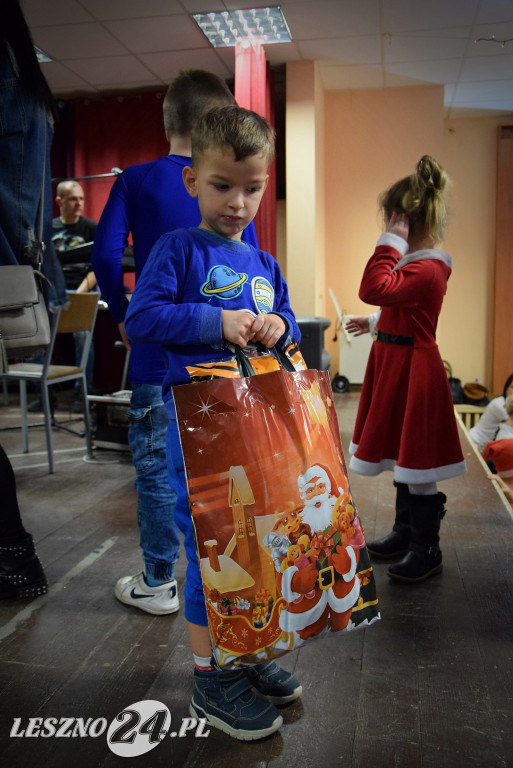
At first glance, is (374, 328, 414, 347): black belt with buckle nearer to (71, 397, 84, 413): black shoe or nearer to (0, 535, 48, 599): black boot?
(0, 535, 48, 599): black boot

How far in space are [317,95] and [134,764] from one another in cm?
519

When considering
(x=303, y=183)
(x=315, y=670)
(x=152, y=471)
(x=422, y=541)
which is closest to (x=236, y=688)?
(x=315, y=670)

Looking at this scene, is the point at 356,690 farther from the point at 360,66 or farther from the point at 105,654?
the point at 360,66

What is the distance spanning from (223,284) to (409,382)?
2.47 ft

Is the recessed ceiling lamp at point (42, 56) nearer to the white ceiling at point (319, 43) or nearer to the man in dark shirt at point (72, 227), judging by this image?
the white ceiling at point (319, 43)

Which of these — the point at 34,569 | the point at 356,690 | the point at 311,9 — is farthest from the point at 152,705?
the point at 311,9

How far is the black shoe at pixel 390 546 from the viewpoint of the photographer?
1.77 meters

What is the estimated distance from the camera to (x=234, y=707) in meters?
1.03

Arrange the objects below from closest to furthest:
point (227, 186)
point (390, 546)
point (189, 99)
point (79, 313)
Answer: point (227, 186) < point (189, 99) < point (390, 546) < point (79, 313)

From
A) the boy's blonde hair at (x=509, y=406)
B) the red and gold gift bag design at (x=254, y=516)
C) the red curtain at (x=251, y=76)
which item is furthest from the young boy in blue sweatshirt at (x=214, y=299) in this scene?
the red curtain at (x=251, y=76)

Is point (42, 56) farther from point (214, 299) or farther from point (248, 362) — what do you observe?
point (248, 362)

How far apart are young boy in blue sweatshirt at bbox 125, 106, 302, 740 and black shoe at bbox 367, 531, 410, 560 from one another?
77 cm

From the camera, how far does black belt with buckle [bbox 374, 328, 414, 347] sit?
1.61 meters

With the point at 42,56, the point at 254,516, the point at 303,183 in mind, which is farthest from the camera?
the point at 303,183
